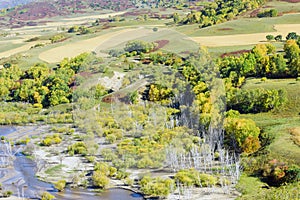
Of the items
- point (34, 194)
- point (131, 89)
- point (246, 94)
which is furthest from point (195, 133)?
point (34, 194)

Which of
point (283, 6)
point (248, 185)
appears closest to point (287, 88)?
point (248, 185)

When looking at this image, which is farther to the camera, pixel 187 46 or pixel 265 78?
pixel 187 46

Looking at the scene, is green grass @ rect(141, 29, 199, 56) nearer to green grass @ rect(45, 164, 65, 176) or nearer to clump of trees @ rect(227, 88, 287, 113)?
clump of trees @ rect(227, 88, 287, 113)

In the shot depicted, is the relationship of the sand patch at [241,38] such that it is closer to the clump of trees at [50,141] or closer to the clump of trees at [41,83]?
the clump of trees at [41,83]

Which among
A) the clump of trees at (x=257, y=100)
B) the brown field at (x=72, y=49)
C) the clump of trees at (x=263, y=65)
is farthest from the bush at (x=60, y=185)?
the brown field at (x=72, y=49)

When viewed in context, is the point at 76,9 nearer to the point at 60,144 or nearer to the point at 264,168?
the point at 60,144

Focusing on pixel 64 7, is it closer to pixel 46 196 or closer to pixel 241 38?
pixel 241 38

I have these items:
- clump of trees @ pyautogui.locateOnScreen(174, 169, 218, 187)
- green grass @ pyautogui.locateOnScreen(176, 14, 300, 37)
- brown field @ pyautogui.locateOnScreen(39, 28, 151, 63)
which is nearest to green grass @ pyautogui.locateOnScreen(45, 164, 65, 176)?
clump of trees @ pyautogui.locateOnScreen(174, 169, 218, 187)
